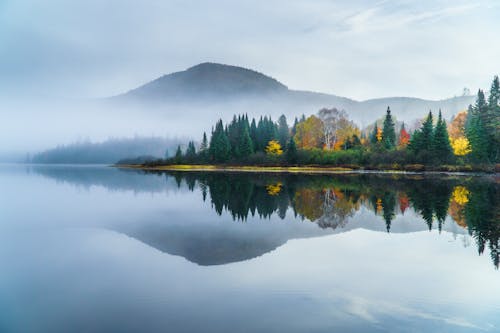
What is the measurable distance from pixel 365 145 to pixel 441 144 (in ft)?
68.4

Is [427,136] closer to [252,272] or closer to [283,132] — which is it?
[283,132]

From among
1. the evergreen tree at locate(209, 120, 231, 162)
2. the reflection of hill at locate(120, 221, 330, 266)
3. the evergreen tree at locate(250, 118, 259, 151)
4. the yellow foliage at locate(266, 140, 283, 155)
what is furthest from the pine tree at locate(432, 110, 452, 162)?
the reflection of hill at locate(120, 221, 330, 266)

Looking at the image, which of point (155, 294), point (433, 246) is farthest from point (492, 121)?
point (155, 294)

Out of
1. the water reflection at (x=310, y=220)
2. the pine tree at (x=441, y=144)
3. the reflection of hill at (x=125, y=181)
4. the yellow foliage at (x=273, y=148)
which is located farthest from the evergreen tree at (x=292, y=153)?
the water reflection at (x=310, y=220)

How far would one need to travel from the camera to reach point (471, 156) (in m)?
75.9

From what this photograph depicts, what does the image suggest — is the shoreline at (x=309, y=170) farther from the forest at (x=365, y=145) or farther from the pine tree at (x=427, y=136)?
the pine tree at (x=427, y=136)

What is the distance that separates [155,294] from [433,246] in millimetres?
10915

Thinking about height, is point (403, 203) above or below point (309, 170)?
below

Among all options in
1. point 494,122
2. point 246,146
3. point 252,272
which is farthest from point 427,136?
point 252,272

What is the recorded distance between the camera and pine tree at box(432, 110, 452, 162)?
7600 cm

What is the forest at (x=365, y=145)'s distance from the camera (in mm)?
74562

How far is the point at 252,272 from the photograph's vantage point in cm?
1123

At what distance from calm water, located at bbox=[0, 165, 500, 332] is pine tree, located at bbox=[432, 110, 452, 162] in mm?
59507

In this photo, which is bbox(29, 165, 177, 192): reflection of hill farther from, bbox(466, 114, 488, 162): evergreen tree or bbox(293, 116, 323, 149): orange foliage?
bbox(466, 114, 488, 162): evergreen tree
